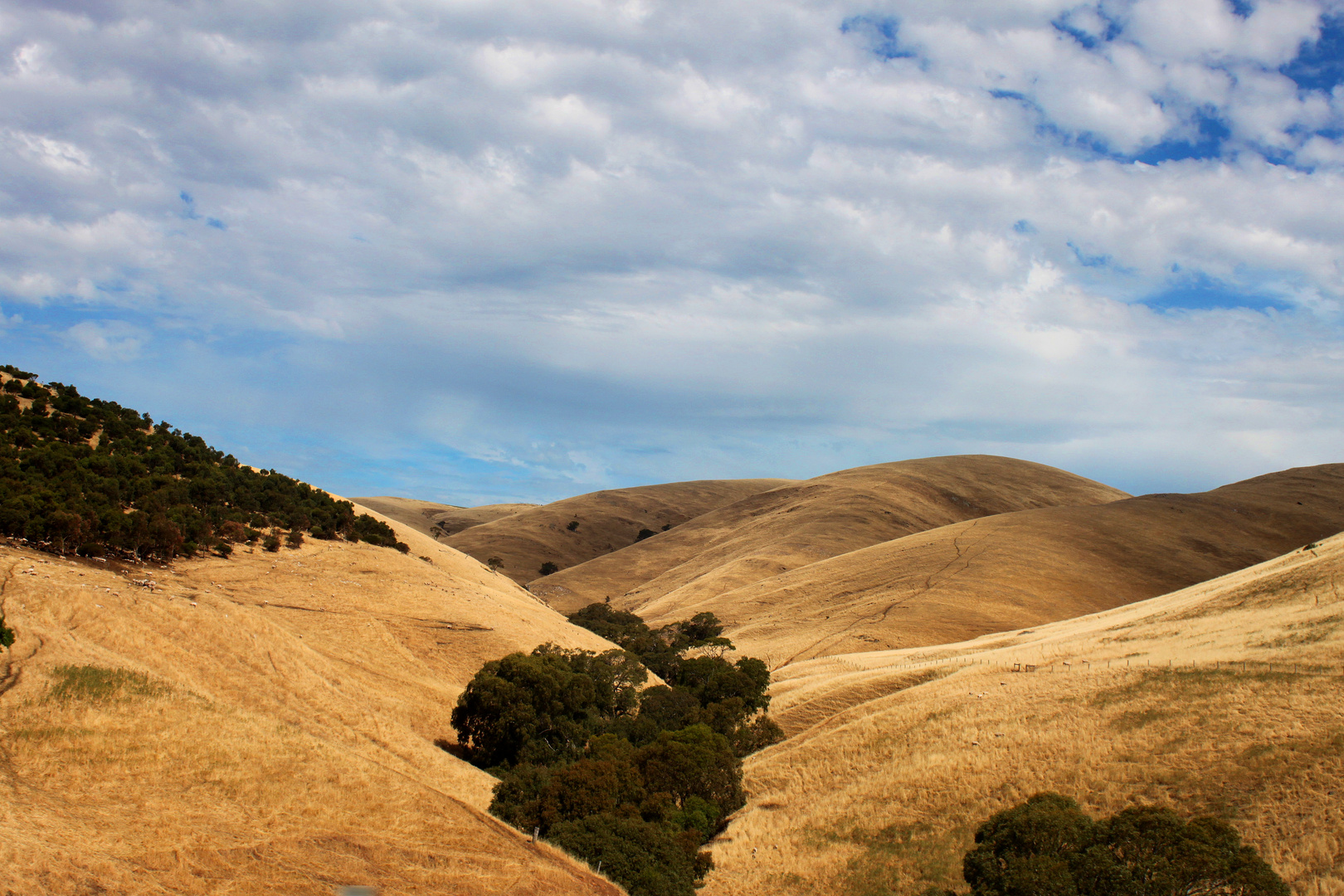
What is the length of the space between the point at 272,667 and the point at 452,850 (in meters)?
15.1

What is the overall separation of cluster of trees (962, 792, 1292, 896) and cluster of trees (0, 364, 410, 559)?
3906cm

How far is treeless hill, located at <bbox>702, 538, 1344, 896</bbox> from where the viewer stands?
21.6 m

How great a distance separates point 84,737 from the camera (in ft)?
63.5

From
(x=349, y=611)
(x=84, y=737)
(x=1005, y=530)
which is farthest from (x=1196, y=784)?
(x=1005, y=530)

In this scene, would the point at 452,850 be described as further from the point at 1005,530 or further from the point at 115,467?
the point at 1005,530

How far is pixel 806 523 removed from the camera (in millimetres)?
135000

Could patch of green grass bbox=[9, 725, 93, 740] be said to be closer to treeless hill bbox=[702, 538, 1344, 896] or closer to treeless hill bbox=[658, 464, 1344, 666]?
treeless hill bbox=[702, 538, 1344, 896]

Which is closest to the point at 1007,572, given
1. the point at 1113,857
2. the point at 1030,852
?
the point at 1030,852

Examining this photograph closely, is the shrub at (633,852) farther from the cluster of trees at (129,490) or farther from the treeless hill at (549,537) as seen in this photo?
the treeless hill at (549,537)

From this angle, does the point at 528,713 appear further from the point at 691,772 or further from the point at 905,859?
the point at 905,859

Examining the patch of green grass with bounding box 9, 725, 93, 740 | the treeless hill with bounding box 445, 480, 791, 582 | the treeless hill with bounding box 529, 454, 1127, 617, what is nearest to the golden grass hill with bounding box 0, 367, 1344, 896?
the patch of green grass with bounding box 9, 725, 93, 740

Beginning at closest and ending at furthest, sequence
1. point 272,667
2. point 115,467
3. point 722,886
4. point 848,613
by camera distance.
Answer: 1. point 722,886
2. point 272,667
3. point 115,467
4. point 848,613

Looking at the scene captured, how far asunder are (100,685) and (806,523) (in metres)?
120

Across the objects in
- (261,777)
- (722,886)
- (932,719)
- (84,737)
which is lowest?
(722,886)
